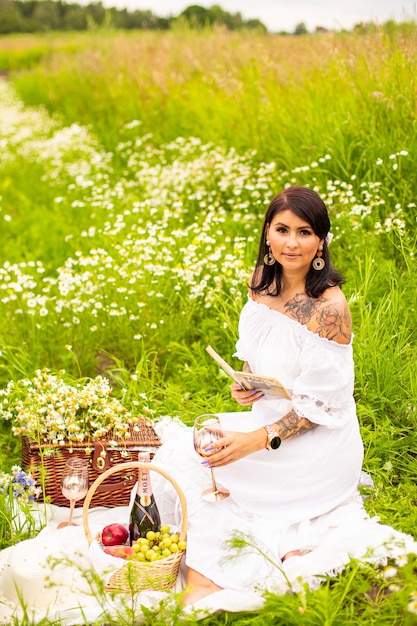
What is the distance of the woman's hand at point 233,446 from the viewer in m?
2.86

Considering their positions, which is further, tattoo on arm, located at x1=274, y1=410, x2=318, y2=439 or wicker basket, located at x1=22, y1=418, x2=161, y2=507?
wicker basket, located at x1=22, y1=418, x2=161, y2=507

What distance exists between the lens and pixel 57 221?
7137mm

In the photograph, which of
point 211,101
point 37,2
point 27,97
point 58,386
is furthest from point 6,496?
point 37,2

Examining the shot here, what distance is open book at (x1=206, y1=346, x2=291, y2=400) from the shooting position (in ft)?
9.46

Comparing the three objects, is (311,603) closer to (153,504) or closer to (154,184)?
(153,504)

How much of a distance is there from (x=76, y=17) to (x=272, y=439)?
1012 inches

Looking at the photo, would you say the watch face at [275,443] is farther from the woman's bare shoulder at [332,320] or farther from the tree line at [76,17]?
the tree line at [76,17]

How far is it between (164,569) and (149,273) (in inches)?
91.4

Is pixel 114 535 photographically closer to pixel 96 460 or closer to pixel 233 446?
pixel 96 460

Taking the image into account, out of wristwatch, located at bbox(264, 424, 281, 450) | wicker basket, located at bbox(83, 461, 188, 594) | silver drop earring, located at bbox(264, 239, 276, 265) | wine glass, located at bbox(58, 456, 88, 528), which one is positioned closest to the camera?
wicker basket, located at bbox(83, 461, 188, 594)

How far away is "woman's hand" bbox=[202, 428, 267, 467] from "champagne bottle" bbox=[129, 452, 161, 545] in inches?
10.5

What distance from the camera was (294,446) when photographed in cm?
305

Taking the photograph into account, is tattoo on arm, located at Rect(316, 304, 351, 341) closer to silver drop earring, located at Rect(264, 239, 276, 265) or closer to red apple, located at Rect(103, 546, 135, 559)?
silver drop earring, located at Rect(264, 239, 276, 265)

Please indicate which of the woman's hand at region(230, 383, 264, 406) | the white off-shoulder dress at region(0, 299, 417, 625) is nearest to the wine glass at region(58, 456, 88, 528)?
the white off-shoulder dress at region(0, 299, 417, 625)
